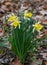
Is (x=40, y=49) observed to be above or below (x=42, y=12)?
below

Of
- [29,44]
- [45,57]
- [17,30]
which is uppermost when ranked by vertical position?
[17,30]

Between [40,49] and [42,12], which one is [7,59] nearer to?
[40,49]

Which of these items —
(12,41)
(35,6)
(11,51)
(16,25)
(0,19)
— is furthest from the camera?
(35,6)

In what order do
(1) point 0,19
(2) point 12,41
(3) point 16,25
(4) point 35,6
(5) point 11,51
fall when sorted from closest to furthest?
(3) point 16,25
(2) point 12,41
(5) point 11,51
(1) point 0,19
(4) point 35,6

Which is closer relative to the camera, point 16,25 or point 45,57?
point 16,25

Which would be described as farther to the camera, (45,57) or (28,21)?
(45,57)

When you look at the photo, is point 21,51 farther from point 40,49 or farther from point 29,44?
point 40,49

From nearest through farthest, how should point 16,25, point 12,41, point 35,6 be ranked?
point 16,25 → point 12,41 → point 35,6

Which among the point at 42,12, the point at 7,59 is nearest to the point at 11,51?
the point at 7,59

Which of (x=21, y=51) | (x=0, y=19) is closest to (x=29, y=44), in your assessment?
(x=21, y=51)
